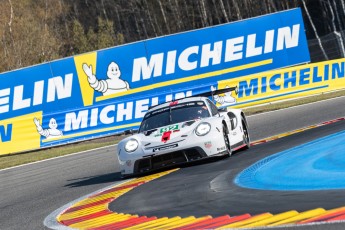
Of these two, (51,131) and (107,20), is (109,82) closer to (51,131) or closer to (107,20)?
(51,131)

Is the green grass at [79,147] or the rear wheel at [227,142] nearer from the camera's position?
the rear wheel at [227,142]

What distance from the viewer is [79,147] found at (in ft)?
78.5

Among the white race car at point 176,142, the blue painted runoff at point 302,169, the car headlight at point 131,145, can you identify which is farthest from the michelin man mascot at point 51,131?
the blue painted runoff at point 302,169

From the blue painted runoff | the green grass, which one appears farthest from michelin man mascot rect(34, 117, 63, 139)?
the blue painted runoff

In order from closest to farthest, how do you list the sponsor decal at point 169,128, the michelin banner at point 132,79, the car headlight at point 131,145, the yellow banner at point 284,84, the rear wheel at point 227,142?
the car headlight at point 131,145 < the sponsor decal at point 169,128 < the rear wheel at point 227,142 < the michelin banner at point 132,79 < the yellow banner at point 284,84

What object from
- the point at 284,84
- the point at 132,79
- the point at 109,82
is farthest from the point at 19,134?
the point at 284,84

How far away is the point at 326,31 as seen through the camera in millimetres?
63281

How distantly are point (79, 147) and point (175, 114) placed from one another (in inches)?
409

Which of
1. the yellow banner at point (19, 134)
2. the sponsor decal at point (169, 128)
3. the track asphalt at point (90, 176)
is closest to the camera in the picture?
the track asphalt at point (90, 176)

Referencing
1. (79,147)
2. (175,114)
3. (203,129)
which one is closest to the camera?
(203,129)

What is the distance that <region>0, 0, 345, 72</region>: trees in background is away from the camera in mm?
53594

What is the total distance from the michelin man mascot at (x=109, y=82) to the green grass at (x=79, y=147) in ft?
4.81

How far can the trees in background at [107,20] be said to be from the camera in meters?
53.6

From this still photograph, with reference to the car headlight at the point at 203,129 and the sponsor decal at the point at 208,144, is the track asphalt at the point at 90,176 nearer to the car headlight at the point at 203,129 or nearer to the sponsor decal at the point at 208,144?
the sponsor decal at the point at 208,144
